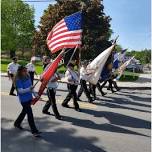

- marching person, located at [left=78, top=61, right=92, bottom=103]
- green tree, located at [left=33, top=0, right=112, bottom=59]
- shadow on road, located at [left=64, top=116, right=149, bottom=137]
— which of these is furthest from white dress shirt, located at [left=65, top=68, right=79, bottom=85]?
green tree, located at [left=33, top=0, right=112, bottom=59]

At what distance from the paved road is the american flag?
2.13 metres

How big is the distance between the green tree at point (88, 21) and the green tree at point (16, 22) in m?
23.9

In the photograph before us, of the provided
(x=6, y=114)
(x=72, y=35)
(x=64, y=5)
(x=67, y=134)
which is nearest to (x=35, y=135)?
(x=67, y=134)

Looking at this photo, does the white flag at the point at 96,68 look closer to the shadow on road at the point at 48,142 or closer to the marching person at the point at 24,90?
the shadow on road at the point at 48,142

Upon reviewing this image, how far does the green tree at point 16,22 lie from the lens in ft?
220

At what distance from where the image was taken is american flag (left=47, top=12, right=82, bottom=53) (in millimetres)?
12273

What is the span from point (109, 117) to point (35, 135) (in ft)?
11.5

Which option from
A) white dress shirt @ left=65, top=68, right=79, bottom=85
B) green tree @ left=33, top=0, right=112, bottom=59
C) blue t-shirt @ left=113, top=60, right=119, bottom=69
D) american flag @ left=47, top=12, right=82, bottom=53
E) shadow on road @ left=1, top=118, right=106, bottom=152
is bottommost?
shadow on road @ left=1, top=118, right=106, bottom=152

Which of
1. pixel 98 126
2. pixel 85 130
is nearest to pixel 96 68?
pixel 98 126

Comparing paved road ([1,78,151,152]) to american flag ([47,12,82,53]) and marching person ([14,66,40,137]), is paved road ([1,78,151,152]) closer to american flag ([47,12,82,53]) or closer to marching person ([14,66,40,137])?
marching person ([14,66,40,137])

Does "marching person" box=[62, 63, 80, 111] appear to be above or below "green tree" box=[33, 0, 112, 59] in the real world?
below

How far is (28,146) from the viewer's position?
8.80m

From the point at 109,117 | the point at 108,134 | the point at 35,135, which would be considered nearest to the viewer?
the point at 35,135

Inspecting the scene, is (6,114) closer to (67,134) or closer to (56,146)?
Result: (67,134)
